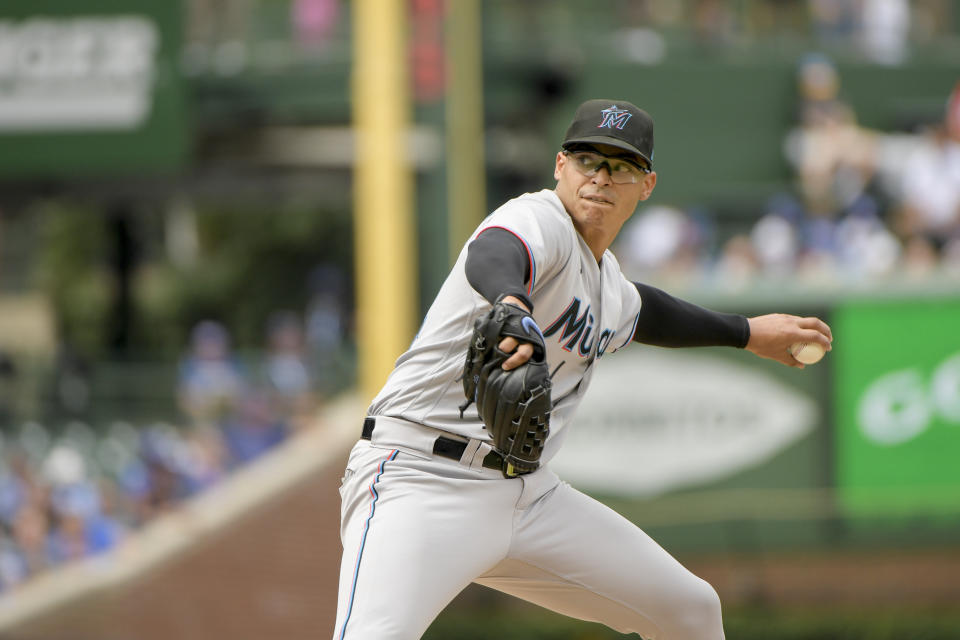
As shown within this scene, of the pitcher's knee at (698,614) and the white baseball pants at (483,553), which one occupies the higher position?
the white baseball pants at (483,553)

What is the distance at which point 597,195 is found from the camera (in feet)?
10.7

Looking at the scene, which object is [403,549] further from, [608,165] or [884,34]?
[884,34]

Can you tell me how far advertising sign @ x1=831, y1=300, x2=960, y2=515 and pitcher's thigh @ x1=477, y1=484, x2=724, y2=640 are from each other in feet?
25.1

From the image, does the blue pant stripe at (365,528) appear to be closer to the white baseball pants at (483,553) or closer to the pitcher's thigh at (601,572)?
the white baseball pants at (483,553)

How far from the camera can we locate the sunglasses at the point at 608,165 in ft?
10.7

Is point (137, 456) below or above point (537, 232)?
below

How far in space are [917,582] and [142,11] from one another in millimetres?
8720

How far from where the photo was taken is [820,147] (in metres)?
10.9

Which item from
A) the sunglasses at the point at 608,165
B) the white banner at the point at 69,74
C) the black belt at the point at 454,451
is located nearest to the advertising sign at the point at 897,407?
the white banner at the point at 69,74

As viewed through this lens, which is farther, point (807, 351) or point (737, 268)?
point (737, 268)

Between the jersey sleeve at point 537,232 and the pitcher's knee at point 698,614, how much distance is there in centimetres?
94

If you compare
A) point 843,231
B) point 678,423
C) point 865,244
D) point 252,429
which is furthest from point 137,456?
point 865,244

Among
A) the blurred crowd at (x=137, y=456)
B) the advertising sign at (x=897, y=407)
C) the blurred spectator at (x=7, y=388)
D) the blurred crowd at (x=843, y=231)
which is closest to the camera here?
the blurred crowd at (x=843, y=231)

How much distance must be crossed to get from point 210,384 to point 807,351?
8.56 metres
